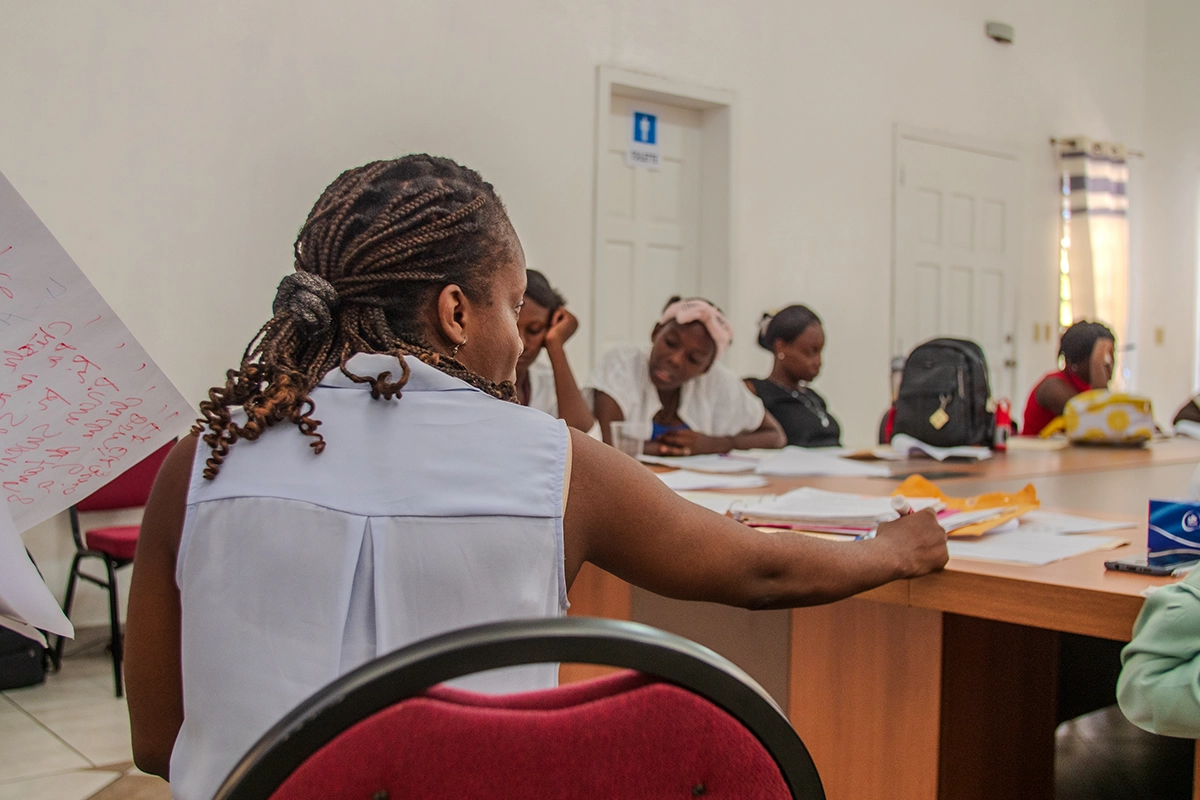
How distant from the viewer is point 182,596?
757 mm

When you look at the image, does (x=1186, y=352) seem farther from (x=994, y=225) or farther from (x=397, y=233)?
(x=397, y=233)

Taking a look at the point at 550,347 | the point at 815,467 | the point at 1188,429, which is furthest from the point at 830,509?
the point at 1188,429

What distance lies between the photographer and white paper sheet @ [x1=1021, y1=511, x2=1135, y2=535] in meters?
1.36

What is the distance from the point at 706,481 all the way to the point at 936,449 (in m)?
1.09

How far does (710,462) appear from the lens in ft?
7.91

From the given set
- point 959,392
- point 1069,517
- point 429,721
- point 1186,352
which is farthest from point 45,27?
point 1186,352

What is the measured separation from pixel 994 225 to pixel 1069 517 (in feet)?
16.7

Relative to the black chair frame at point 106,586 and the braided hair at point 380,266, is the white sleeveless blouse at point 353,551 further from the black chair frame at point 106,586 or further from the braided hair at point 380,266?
the black chair frame at point 106,586

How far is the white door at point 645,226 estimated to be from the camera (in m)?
4.56

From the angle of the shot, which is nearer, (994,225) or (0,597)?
(0,597)

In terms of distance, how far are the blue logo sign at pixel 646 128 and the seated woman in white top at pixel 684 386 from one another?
1.79m

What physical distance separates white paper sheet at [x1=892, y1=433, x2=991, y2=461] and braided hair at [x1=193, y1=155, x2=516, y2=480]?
2.10m

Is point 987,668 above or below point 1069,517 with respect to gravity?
below

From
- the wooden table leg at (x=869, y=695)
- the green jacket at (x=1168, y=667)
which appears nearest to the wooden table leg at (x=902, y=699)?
the wooden table leg at (x=869, y=695)
